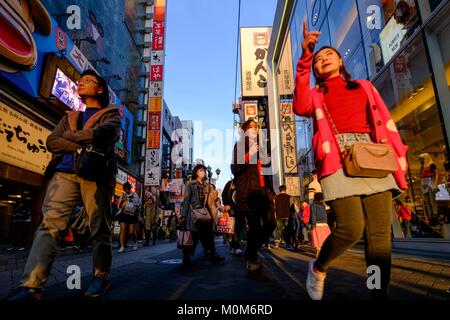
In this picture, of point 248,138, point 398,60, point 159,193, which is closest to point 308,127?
point 398,60

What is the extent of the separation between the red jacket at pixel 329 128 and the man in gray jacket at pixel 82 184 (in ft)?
5.37

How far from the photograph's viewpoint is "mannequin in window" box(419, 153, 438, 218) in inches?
232

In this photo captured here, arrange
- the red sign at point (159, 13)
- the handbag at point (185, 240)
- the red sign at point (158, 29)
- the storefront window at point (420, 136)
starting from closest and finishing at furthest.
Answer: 1. the handbag at point (185, 240)
2. the storefront window at point (420, 136)
3. the red sign at point (158, 29)
4. the red sign at point (159, 13)

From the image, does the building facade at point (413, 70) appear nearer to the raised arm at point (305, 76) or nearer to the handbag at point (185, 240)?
the raised arm at point (305, 76)

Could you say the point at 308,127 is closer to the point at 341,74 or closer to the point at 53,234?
the point at 341,74

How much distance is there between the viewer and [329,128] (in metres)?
2.06

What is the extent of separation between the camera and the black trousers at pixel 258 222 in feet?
10.9

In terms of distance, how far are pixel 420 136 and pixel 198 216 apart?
18.2 feet

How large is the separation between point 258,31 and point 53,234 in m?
28.4

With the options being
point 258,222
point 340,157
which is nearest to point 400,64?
point 258,222

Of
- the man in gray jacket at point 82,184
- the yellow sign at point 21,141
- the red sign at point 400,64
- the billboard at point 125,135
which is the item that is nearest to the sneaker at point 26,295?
the man in gray jacket at point 82,184

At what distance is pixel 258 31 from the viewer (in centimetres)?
2698

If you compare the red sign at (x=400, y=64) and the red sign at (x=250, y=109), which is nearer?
the red sign at (x=400, y=64)

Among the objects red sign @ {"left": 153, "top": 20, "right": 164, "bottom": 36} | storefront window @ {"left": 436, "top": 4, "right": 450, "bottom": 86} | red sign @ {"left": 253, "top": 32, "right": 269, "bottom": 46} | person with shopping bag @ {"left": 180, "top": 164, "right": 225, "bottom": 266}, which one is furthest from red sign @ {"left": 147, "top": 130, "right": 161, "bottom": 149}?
storefront window @ {"left": 436, "top": 4, "right": 450, "bottom": 86}
